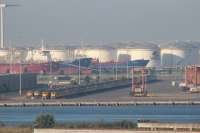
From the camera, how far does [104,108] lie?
2180 inches

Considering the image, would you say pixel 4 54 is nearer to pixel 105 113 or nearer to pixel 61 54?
pixel 61 54

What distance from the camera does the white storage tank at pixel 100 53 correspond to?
14650cm

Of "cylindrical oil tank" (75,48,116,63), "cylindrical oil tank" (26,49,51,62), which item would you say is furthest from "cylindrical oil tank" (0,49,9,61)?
"cylindrical oil tank" (75,48,116,63)

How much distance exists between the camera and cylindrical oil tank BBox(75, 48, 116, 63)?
146500 millimetres

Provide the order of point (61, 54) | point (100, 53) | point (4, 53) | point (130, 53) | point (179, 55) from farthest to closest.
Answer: point (100, 53) < point (179, 55) < point (61, 54) < point (130, 53) < point (4, 53)

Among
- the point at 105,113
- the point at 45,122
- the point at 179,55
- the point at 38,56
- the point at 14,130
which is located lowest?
the point at 105,113

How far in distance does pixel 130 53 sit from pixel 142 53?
2.89m

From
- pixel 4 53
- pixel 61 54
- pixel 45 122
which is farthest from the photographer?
pixel 61 54

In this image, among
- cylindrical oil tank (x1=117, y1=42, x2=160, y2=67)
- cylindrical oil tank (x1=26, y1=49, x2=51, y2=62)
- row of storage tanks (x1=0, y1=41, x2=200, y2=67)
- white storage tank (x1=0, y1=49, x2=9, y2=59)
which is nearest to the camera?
cylindrical oil tank (x1=26, y1=49, x2=51, y2=62)

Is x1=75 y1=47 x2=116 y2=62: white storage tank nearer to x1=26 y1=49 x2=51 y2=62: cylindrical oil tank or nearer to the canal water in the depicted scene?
x1=26 y1=49 x2=51 y2=62: cylindrical oil tank

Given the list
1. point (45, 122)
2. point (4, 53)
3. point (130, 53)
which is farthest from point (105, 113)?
point (130, 53)

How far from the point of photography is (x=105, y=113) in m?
50.6

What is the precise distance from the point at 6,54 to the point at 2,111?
269 feet

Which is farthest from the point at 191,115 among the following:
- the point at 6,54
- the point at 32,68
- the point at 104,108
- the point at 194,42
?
the point at 194,42
